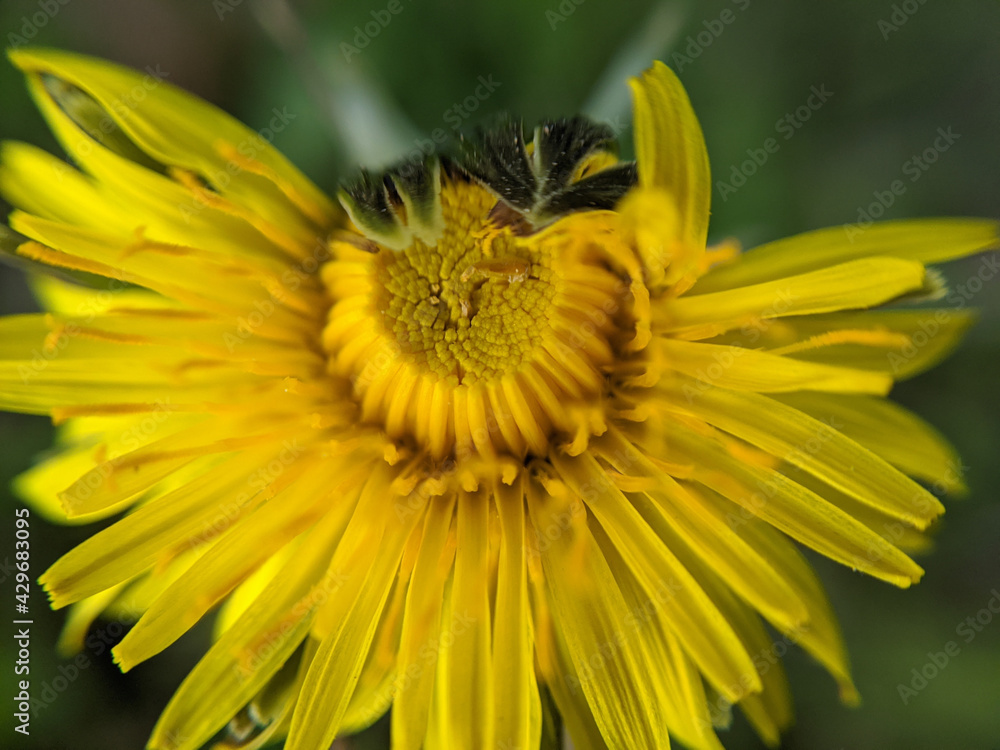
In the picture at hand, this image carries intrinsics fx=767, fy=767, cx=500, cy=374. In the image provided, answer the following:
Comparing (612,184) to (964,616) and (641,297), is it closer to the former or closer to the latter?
(641,297)

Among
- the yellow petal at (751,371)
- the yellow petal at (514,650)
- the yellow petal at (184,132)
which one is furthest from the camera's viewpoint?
the yellow petal at (184,132)

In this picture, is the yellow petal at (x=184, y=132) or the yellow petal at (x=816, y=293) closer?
the yellow petal at (x=816, y=293)

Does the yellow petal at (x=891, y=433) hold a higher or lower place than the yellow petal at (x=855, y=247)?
lower

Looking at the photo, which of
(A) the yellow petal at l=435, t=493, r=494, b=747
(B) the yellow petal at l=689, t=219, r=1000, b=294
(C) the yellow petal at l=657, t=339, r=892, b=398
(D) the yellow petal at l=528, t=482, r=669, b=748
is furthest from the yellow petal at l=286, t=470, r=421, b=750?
(B) the yellow petal at l=689, t=219, r=1000, b=294

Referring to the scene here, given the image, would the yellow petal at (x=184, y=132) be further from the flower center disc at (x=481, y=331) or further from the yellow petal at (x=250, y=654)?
the yellow petal at (x=250, y=654)

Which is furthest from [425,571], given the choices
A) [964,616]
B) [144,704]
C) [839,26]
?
[839,26]

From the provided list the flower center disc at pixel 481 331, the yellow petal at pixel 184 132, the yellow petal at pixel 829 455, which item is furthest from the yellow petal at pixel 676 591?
the yellow petal at pixel 184 132

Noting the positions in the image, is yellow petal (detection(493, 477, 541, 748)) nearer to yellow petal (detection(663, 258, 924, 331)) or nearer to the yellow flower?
the yellow flower

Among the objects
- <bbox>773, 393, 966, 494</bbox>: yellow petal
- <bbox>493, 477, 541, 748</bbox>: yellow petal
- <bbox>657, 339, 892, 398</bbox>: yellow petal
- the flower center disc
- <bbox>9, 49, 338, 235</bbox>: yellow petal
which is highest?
<bbox>9, 49, 338, 235</bbox>: yellow petal

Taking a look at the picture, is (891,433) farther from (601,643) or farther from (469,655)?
(469,655)
